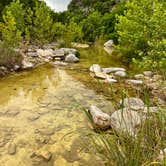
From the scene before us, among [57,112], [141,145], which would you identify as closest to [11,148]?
[57,112]

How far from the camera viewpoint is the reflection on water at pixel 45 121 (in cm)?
479

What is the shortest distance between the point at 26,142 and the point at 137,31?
775 centimetres

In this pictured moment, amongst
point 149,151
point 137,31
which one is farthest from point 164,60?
point 149,151

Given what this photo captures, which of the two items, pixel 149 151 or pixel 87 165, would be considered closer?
pixel 149 151

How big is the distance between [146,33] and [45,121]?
244 inches

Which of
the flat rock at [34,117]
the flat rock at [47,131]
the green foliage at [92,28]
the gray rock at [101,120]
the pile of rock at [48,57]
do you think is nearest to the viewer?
the flat rock at [47,131]

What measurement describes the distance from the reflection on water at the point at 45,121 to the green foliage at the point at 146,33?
2563mm

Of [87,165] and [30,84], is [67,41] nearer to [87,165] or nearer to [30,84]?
[30,84]

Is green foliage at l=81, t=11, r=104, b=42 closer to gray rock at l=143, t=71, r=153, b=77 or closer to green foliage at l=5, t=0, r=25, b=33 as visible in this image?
green foliage at l=5, t=0, r=25, b=33

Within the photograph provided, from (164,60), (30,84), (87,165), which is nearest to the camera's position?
(87,165)

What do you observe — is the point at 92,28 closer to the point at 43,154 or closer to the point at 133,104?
the point at 133,104

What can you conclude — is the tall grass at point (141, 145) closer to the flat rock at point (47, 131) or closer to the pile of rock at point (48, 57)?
the flat rock at point (47, 131)

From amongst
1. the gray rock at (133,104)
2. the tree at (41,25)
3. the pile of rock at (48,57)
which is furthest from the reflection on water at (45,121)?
the tree at (41,25)

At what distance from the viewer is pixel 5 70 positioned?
11.2 metres
